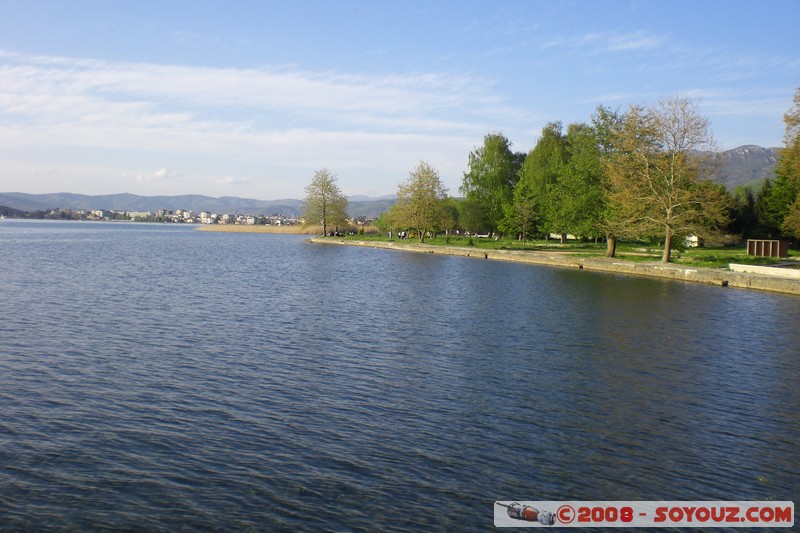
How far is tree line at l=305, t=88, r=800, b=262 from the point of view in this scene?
49500mm

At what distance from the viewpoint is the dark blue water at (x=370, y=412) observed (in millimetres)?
9719

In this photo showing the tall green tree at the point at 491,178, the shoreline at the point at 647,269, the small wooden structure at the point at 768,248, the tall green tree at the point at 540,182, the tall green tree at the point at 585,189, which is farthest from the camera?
the tall green tree at the point at 491,178

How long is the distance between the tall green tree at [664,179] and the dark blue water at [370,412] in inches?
886

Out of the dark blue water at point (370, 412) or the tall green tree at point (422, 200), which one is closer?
the dark blue water at point (370, 412)

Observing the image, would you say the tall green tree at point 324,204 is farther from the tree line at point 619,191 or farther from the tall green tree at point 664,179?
the tall green tree at point 664,179

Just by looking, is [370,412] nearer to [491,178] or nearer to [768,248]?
[768,248]

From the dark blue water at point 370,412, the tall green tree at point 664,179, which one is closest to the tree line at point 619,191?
the tall green tree at point 664,179

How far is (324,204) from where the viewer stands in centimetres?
11169

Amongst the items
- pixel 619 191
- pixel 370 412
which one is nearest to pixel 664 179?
pixel 619 191

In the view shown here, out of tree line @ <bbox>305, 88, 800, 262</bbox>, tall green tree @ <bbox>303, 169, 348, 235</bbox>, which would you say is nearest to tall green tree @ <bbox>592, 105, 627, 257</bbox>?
tree line @ <bbox>305, 88, 800, 262</bbox>

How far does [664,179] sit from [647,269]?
7.70 m

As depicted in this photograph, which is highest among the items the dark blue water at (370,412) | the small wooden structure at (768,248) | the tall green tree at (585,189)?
the tall green tree at (585,189)

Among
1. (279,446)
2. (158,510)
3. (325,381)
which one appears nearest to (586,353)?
(325,381)

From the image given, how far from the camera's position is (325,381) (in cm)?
1592
